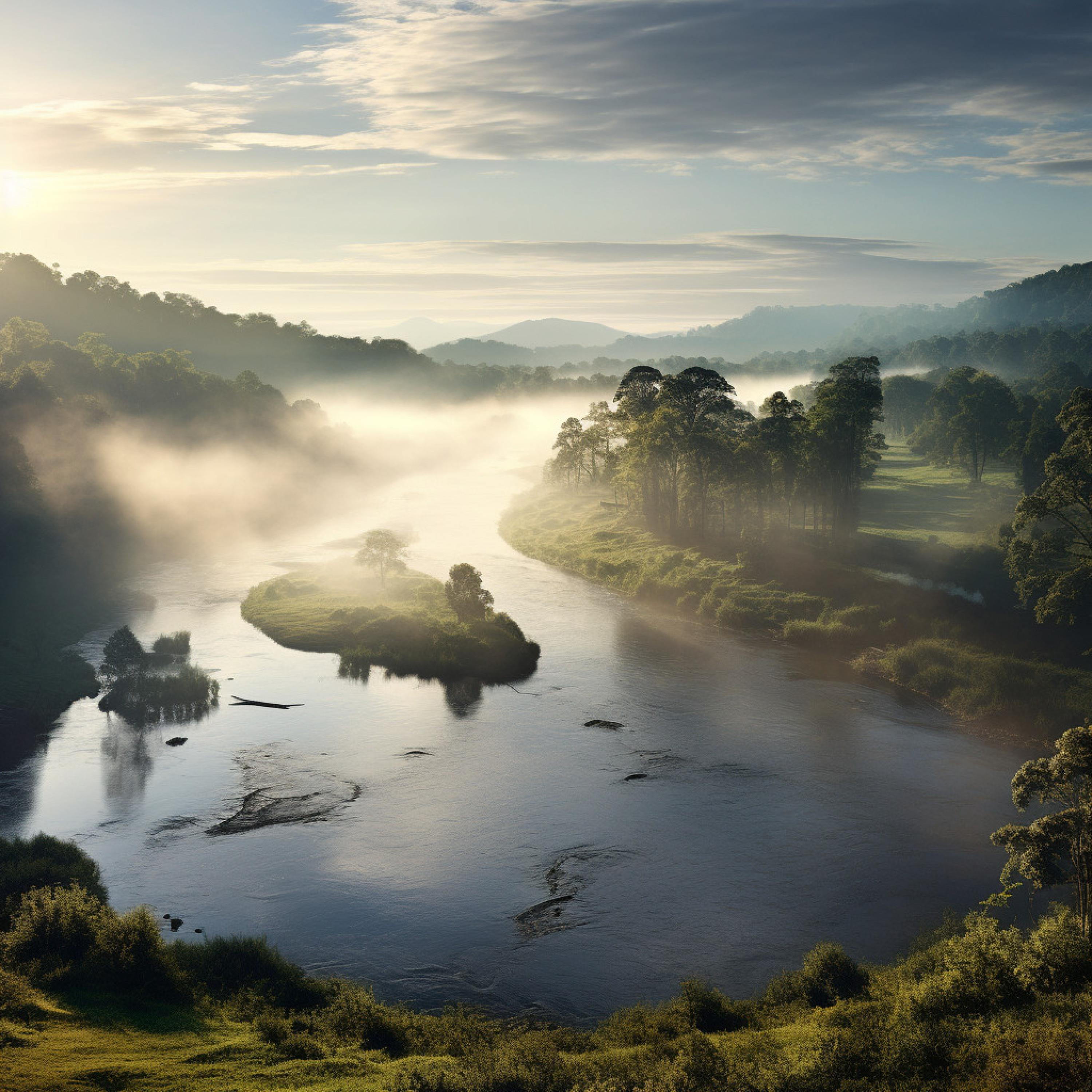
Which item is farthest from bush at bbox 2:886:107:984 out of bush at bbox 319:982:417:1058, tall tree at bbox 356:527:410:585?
tall tree at bbox 356:527:410:585

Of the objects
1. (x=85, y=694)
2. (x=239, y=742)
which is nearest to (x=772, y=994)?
(x=239, y=742)

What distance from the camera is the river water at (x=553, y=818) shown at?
114 feet

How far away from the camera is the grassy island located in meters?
69.8

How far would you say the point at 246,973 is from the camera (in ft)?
103

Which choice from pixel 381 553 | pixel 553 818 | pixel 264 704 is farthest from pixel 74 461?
pixel 553 818

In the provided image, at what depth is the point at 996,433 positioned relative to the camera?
125 meters

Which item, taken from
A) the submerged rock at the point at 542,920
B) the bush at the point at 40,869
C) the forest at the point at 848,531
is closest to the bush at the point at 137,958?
the bush at the point at 40,869

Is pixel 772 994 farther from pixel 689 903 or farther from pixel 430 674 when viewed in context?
pixel 430 674

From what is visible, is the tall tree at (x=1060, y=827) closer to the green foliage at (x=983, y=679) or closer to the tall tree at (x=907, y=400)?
the green foliage at (x=983, y=679)

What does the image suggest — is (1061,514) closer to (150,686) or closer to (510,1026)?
(510,1026)

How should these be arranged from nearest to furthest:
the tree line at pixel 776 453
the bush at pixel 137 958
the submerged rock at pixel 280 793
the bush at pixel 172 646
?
the bush at pixel 137 958 → the submerged rock at pixel 280 793 → the bush at pixel 172 646 → the tree line at pixel 776 453

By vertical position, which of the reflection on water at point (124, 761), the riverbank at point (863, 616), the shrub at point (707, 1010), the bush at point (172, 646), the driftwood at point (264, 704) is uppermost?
the riverbank at point (863, 616)

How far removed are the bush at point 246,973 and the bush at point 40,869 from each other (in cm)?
573

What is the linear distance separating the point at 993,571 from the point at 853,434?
21.2 m
